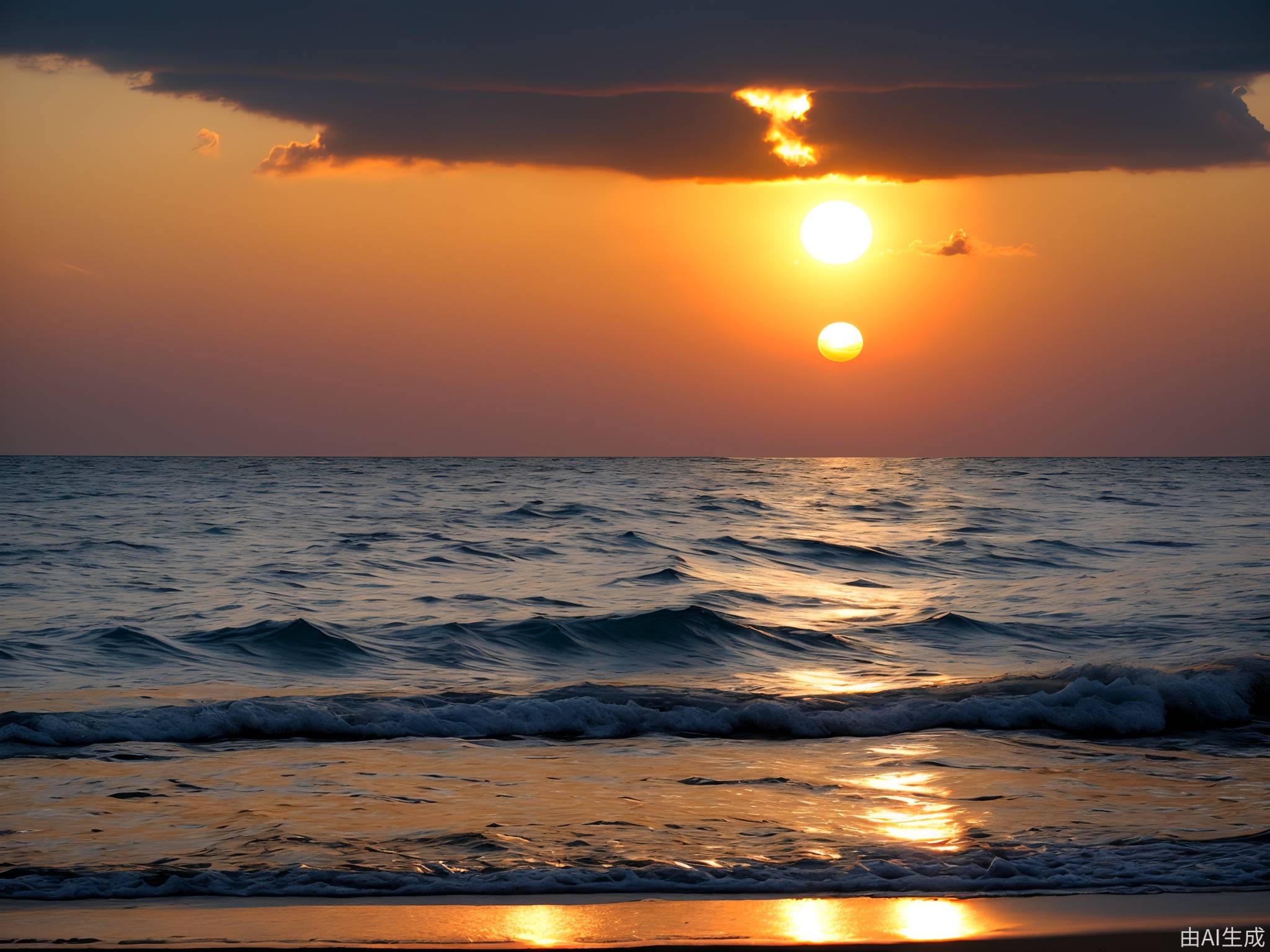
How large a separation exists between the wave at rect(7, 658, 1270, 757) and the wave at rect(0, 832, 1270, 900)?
457 centimetres

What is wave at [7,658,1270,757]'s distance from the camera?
37.7 feet

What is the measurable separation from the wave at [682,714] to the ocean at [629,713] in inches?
2.0

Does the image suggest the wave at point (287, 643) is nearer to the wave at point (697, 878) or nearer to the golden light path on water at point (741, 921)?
the wave at point (697, 878)

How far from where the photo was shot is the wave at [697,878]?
6.70m

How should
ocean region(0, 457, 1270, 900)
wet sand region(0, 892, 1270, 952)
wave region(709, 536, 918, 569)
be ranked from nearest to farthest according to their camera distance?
wet sand region(0, 892, 1270, 952) < ocean region(0, 457, 1270, 900) < wave region(709, 536, 918, 569)

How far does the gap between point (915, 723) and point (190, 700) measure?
832 cm

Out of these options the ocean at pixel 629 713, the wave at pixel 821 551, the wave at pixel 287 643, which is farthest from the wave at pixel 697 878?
the wave at pixel 821 551

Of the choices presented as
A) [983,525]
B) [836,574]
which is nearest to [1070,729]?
[836,574]

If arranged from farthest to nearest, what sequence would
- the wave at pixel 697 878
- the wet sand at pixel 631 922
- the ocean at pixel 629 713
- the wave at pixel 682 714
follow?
the wave at pixel 682 714 < the ocean at pixel 629 713 < the wave at pixel 697 878 < the wet sand at pixel 631 922

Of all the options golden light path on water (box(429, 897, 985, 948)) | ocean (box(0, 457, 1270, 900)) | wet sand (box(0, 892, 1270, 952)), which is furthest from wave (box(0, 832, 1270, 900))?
golden light path on water (box(429, 897, 985, 948))

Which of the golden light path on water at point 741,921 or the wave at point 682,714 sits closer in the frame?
the golden light path on water at point 741,921

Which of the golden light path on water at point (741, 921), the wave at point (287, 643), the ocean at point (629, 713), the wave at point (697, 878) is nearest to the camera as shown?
the golden light path on water at point (741, 921)

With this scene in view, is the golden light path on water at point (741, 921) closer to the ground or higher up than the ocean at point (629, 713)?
closer to the ground

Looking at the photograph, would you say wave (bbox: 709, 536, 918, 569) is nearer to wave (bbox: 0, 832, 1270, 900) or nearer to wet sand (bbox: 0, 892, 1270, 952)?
wave (bbox: 0, 832, 1270, 900)
